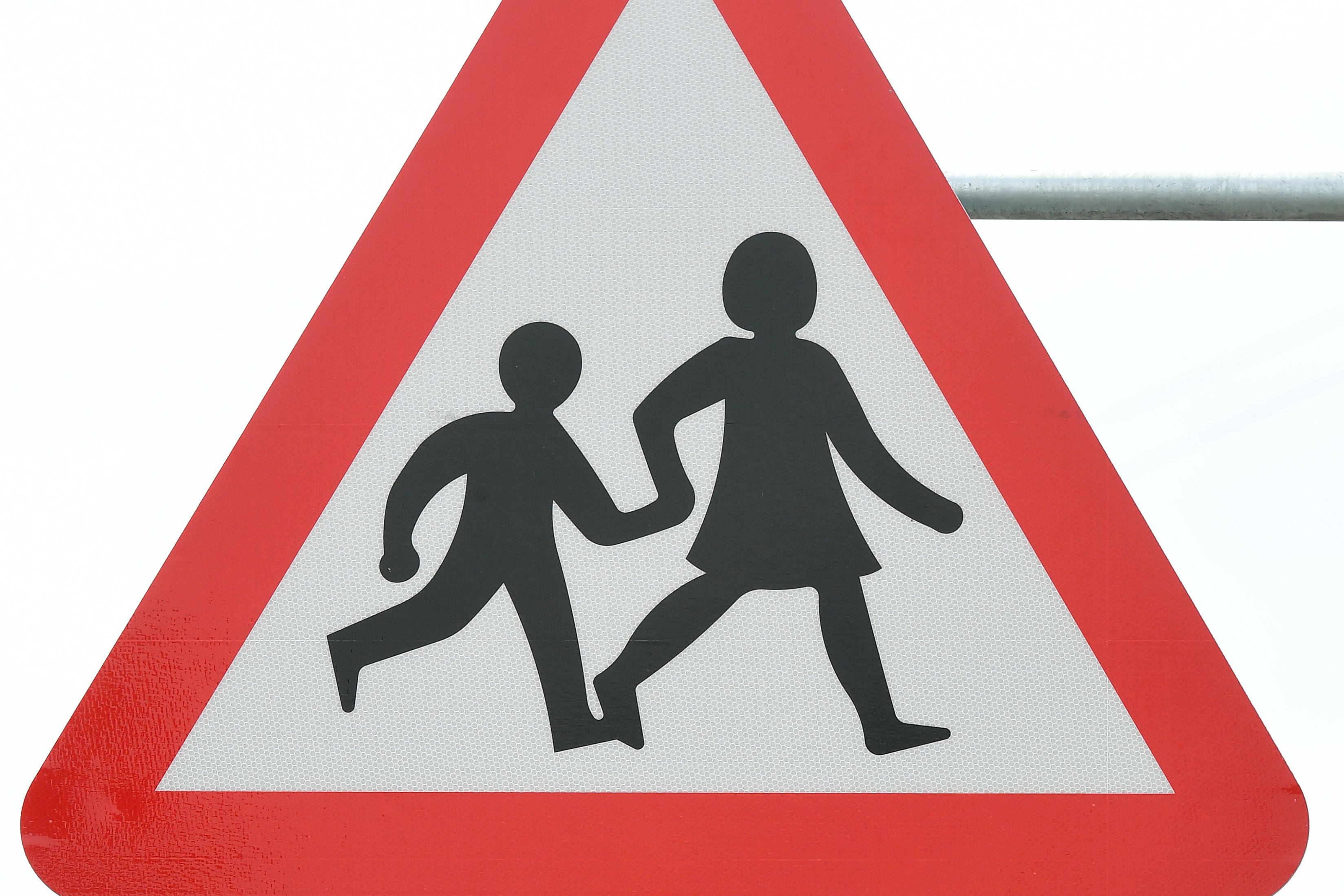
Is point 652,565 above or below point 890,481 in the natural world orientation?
below

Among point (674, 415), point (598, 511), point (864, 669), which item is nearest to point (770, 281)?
point (674, 415)

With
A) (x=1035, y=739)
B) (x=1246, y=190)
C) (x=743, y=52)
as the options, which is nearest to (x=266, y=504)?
(x=743, y=52)

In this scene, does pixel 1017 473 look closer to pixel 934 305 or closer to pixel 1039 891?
pixel 934 305

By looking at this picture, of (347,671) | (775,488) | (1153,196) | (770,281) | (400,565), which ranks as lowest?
(347,671)

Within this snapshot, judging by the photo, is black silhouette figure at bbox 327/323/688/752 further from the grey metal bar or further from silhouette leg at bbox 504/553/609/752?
the grey metal bar

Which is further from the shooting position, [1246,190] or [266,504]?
[1246,190]

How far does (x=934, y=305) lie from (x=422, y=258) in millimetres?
513

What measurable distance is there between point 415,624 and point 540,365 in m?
0.29

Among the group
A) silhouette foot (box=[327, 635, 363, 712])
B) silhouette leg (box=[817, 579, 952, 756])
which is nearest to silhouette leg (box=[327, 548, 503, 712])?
silhouette foot (box=[327, 635, 363, 712])

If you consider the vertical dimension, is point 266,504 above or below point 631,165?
below

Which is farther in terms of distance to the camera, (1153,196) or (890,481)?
(1153,196)

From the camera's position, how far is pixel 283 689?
99 cm

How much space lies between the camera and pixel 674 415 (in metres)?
0.98

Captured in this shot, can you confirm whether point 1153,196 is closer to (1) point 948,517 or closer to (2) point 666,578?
(1) point 948,517
